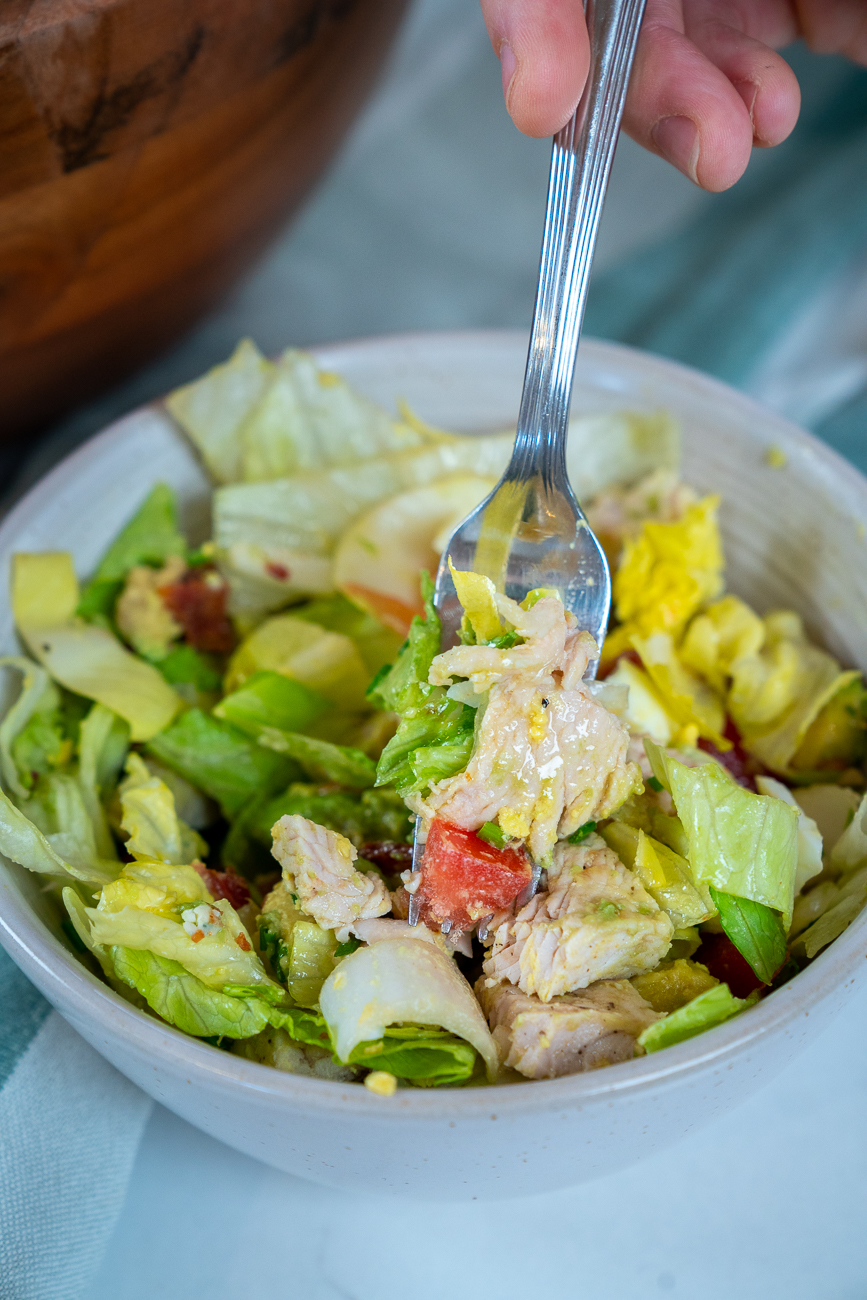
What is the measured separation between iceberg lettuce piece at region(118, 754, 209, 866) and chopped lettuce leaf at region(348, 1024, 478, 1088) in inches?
16.7

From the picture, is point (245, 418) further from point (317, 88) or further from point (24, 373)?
point (317, 88)

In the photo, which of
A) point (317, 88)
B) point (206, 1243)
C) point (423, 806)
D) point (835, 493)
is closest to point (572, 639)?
point (423, 806)

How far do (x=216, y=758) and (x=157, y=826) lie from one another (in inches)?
6.8

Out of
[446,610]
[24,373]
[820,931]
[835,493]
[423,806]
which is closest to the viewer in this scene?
[423,806]

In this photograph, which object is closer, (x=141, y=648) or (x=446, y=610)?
(x=446, y=610)

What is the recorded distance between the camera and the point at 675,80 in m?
1.34

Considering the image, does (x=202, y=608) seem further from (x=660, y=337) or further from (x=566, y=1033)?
(x=660, y=337)

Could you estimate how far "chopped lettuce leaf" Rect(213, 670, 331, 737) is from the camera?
5.07ft

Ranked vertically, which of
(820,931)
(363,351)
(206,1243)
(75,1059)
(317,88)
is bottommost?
(206,1243)

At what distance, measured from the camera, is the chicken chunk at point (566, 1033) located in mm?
1052

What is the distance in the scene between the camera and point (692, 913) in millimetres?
1188

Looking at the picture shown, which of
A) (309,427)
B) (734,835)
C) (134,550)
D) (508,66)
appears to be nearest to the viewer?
(508,66)

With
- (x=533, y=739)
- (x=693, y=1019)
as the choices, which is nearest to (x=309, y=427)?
(x=533, y=739)

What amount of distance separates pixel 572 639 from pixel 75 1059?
31.5 inches
